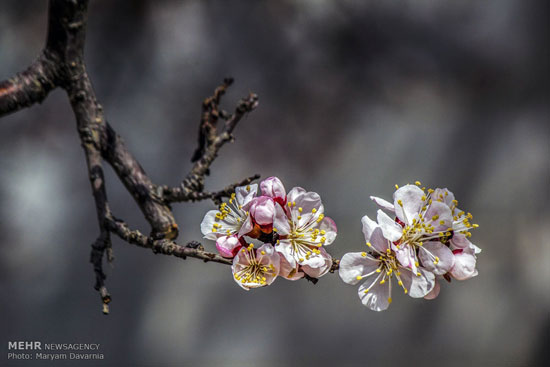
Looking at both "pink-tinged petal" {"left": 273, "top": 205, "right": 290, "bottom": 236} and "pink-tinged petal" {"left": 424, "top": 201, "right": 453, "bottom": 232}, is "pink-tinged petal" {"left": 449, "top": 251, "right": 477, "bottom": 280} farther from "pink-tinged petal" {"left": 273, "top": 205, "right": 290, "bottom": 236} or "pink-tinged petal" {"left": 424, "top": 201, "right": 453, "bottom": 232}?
"pink-tinged petal" {"left": 273, "top": 205, "right": 290, "bottom": 236}

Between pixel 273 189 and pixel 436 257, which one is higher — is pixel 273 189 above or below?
above

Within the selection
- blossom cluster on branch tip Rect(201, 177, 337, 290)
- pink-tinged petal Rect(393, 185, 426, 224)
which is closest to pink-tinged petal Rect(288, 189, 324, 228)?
blossom cluster on branch tip Rect(201, 177, 337, 290)

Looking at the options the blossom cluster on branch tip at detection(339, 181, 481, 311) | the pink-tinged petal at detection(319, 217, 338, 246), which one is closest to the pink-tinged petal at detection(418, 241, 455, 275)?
the blossom cluster on branch tip at detection(339, 181, 481, 311)

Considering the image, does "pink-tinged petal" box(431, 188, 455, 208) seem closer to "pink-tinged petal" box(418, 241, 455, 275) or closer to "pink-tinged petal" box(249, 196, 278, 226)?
"pink-tinged petal" box(418, 241, 455, 275)

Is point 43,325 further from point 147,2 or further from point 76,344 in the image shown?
point 147,2

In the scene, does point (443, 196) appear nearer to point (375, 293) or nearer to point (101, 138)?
point (375, 293)

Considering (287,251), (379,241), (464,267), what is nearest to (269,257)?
(287,251)

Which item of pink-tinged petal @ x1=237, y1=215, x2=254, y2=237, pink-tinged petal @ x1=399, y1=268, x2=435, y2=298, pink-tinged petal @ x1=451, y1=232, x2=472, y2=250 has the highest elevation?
pink-tinged petal @ x1=237, y1=215, x2=254, y2=237

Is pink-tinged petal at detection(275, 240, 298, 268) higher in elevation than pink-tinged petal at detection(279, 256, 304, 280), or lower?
higher

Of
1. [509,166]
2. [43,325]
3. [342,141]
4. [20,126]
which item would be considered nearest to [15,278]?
[43,325]
